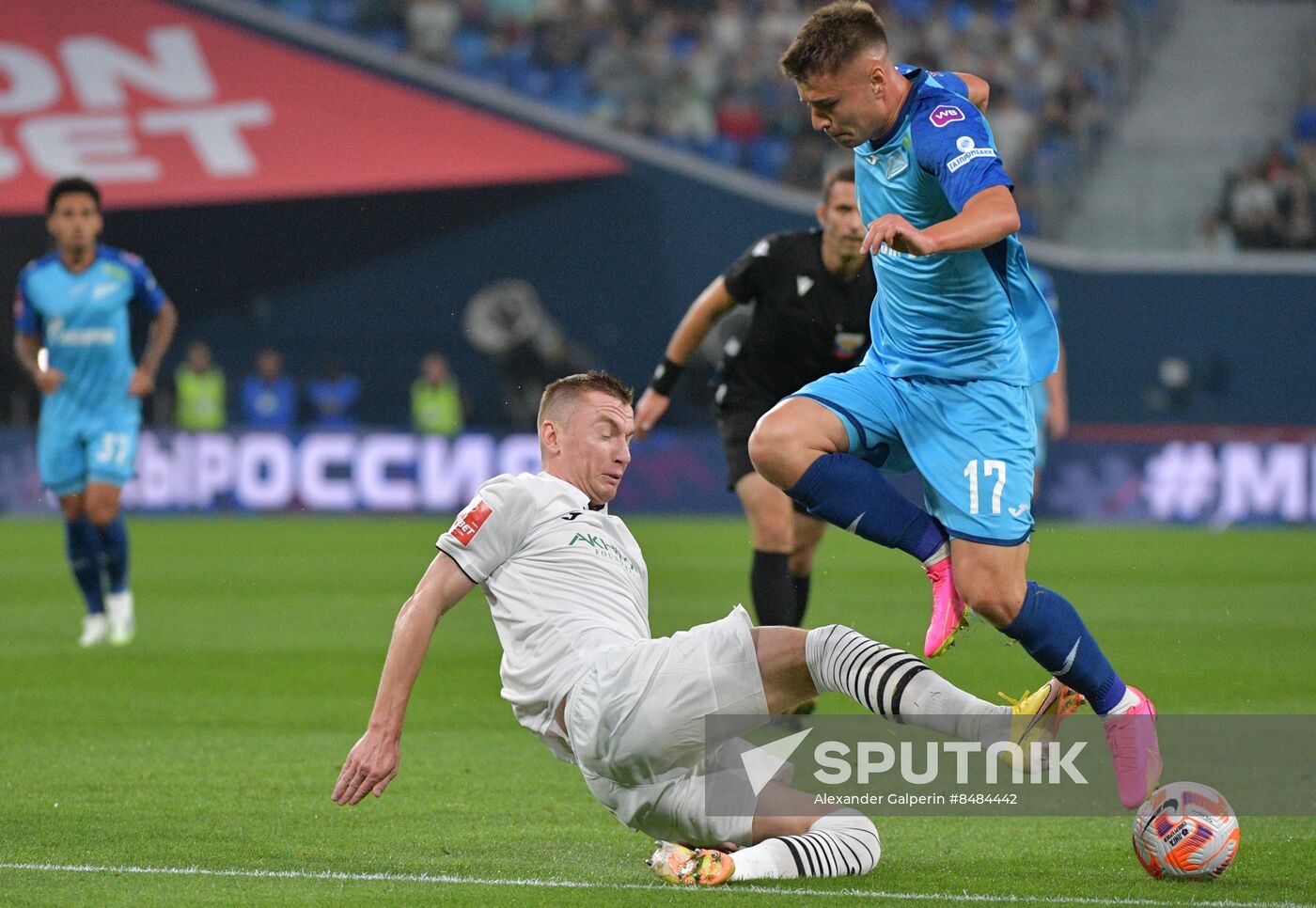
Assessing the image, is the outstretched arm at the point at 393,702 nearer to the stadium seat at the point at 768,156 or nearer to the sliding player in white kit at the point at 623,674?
the sliding player in white kit at the point at 623,674

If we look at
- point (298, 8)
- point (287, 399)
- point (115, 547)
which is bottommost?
point (287, 399)

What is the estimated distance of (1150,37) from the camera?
78.3ft

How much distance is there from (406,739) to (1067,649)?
2.84m

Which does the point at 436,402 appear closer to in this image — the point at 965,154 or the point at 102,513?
the point at 102,513

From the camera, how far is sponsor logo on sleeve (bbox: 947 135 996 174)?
4.85 metres

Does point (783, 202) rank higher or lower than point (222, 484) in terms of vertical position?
higher

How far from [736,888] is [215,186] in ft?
62.0

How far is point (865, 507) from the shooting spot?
5.28 metres

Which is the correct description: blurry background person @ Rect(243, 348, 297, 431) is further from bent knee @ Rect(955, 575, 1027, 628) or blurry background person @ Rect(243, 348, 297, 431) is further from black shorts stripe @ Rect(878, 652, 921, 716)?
black shorts stripe @ Rect(878, 652, 921, 716)

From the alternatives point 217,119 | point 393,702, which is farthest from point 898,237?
point 217,119

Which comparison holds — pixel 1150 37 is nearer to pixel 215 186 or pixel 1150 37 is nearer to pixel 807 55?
pixel 215 186

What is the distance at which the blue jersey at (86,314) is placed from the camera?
9836 millimetres

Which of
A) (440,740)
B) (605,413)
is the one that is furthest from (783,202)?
(605,413)

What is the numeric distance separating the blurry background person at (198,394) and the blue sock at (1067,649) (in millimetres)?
17128
